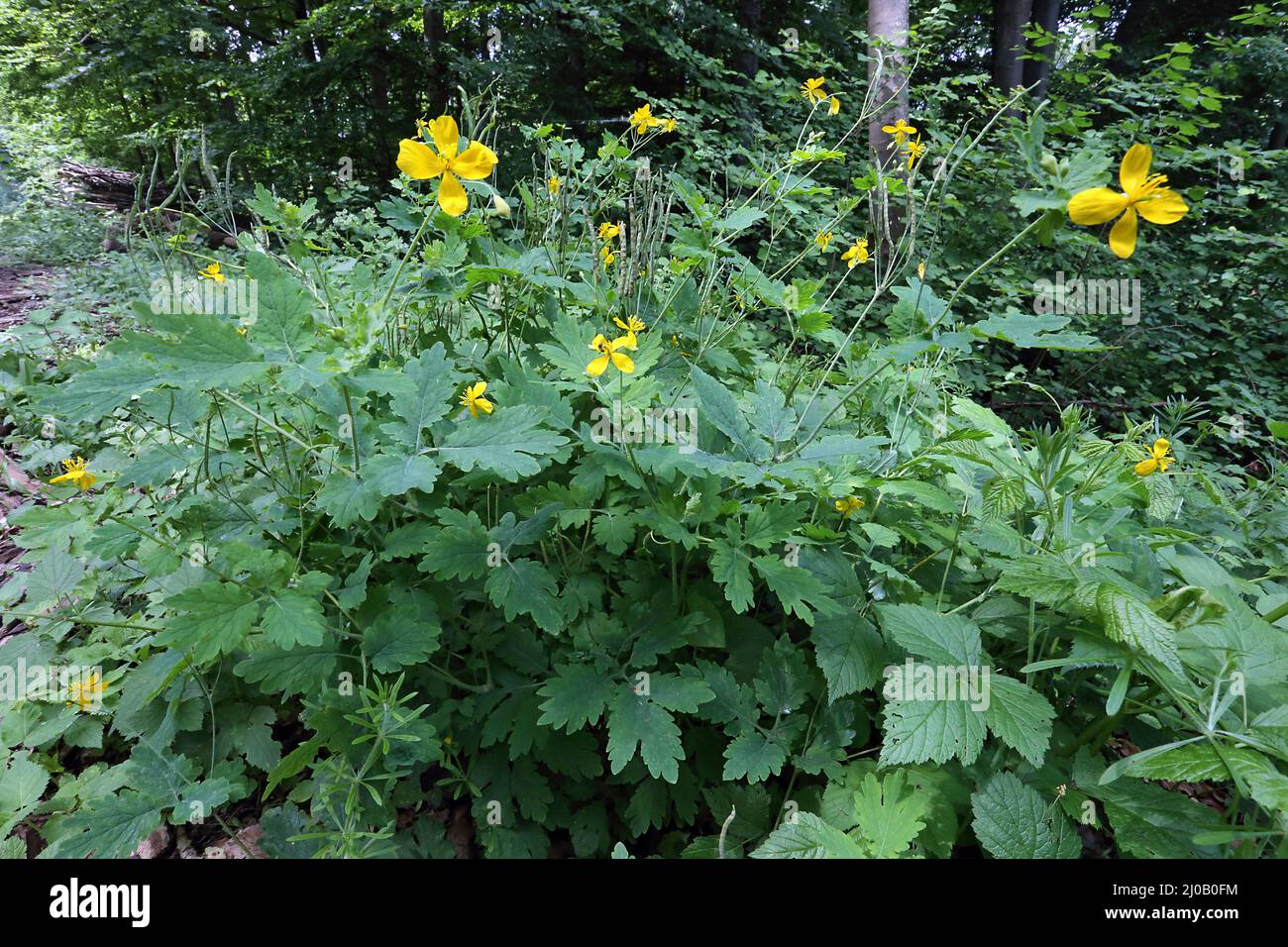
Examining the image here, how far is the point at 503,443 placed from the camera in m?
1.05

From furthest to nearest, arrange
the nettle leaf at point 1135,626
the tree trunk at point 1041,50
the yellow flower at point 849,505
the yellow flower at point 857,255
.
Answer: the tree trunk at point 1041,50, the yellow flower at point 857,255, the yellow flower at point 849,505, the nettle leaf at point 1135,626

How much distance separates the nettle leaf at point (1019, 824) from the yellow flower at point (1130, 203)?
863 mm

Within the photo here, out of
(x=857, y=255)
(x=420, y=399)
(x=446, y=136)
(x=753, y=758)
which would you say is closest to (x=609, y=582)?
(x=753, y=758)

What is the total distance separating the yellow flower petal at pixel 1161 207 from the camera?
91 cm

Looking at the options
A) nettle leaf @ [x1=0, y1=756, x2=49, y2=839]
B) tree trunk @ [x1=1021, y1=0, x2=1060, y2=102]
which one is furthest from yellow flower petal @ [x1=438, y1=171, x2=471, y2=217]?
tree trunk @ [x1=1021, y1=0, x2=1060, y2=102]

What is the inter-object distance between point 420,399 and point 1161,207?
119 cm

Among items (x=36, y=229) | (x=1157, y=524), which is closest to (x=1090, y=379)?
(x=1157, y=524)

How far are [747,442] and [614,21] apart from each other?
5518 millimetres

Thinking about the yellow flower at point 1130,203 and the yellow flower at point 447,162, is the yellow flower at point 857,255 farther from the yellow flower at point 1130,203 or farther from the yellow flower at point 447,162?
the yellow flower at point 447,162

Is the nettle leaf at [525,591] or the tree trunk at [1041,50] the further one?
the tree trunk at [1041,50]

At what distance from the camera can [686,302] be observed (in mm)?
1656

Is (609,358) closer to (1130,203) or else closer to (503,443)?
(503,443)

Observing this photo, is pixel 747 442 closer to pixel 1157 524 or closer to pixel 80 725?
pixel 1157 524

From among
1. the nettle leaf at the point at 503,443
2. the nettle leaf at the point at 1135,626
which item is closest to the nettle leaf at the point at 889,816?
the nettle leaf at the point at 1135,626
